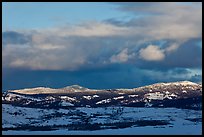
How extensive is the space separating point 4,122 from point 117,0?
163865 mm

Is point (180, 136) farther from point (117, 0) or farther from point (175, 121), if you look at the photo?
point (117, 0)

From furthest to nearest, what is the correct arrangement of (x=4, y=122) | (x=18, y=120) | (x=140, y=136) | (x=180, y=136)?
(x=18, y=120), (x=4, y=122), (x=140, y=136), (x=180, y=136)

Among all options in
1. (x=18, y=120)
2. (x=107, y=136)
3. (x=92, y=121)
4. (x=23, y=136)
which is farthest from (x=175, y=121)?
(x=23, y=136)

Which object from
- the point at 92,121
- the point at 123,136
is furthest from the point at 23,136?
the point at 92,121

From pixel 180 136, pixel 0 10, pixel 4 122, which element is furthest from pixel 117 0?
pixel 4 122

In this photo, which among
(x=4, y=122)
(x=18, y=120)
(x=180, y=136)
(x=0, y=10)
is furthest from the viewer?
(x=18, y=120)

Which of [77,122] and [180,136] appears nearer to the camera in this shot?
[180,136]

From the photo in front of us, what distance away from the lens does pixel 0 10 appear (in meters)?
25.3

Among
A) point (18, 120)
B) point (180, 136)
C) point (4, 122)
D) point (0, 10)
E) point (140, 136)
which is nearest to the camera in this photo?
point (0, 10)

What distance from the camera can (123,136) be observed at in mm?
120812

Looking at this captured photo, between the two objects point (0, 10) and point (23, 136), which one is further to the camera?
point (23, 136)

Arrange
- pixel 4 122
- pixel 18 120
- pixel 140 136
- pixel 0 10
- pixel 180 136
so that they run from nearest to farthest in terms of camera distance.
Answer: pixel 0 10 < pixel 180 136 < pixel 140 136 < pixel 4 122 < pixel 18 120

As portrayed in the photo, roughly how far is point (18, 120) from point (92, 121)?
95.4 ft

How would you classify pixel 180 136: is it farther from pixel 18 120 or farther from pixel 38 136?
pixel 18 120
